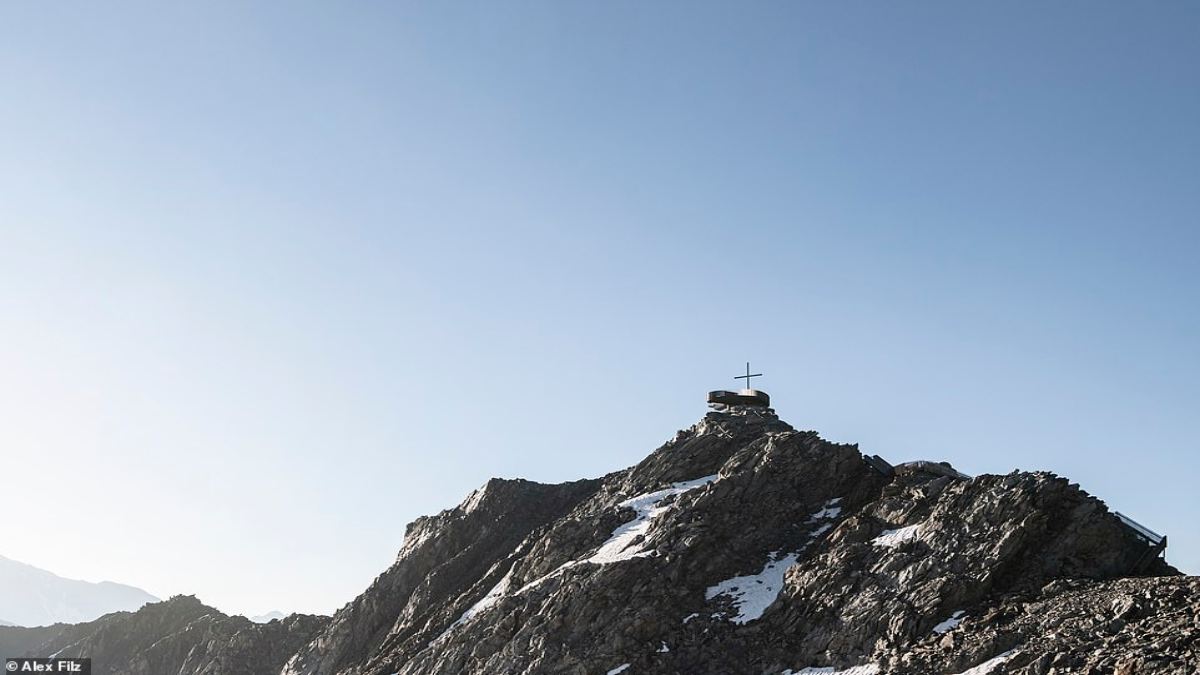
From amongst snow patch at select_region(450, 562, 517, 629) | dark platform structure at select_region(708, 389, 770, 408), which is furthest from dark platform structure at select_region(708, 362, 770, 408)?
snow patch at select_region(450, 562, 517, 629)

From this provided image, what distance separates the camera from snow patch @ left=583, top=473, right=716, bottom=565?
175 feet

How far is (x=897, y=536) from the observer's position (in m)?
48.2

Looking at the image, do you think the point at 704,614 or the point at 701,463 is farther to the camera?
the point at 701,463

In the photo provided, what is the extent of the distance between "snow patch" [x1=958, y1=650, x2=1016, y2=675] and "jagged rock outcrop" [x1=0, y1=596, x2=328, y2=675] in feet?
180

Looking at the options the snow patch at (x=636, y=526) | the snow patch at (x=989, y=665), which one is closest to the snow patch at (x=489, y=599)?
the snow patch at (x=636, y=526)

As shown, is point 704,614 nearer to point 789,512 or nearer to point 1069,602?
point 789,512

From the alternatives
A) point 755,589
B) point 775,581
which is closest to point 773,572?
point 775,581

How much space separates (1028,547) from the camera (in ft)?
145

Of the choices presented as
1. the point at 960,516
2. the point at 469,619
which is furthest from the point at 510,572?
the point at 960,516

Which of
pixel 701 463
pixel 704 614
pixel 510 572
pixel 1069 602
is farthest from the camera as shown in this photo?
pixel 701 463

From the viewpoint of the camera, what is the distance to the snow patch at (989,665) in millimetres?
35447

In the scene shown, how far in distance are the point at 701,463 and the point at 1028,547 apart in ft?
82.5

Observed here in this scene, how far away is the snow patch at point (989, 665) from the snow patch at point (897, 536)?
11029mm

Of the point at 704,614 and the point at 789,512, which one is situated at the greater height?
the point at 789,512
